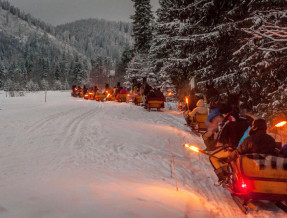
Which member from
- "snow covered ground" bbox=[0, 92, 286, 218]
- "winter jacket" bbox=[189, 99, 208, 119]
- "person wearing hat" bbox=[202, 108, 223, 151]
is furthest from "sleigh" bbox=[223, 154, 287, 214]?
"winter jacket" bbox=[189, 99, 208, 119]

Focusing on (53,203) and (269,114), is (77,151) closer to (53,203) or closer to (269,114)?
(53,203)

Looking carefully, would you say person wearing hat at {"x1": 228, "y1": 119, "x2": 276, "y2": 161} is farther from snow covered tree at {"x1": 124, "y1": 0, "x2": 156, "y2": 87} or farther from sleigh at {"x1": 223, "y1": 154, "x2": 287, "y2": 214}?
snow covered tree at {"x1": 124, "y1": 0, "x2": 156, "y2": 87}

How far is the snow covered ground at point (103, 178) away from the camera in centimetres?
416

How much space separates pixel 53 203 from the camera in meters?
4.11

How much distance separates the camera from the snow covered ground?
4.16 metres

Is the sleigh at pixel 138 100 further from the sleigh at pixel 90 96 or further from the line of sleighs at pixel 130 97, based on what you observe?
the sleigh at pixel 90 96

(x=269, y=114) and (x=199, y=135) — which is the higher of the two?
(x=269, y=114)

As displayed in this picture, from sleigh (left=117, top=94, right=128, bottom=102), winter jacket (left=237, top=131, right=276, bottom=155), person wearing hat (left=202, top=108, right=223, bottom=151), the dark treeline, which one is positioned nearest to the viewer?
winter jacket (left=237, top=131, right=276, bottom=155)

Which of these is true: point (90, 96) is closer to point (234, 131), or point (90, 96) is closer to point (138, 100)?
point (138, 100)

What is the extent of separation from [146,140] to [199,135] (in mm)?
2648

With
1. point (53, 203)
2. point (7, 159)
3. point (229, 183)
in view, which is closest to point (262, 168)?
point (229, 183)

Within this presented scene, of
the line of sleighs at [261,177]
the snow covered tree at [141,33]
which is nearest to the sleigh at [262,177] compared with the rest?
the line of sleighs at [261,177]

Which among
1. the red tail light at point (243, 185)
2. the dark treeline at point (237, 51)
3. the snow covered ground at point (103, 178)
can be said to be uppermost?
the dark treeline at point (237, 51)

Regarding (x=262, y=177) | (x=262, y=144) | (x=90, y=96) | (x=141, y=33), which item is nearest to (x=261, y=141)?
(x=262, y=144)
